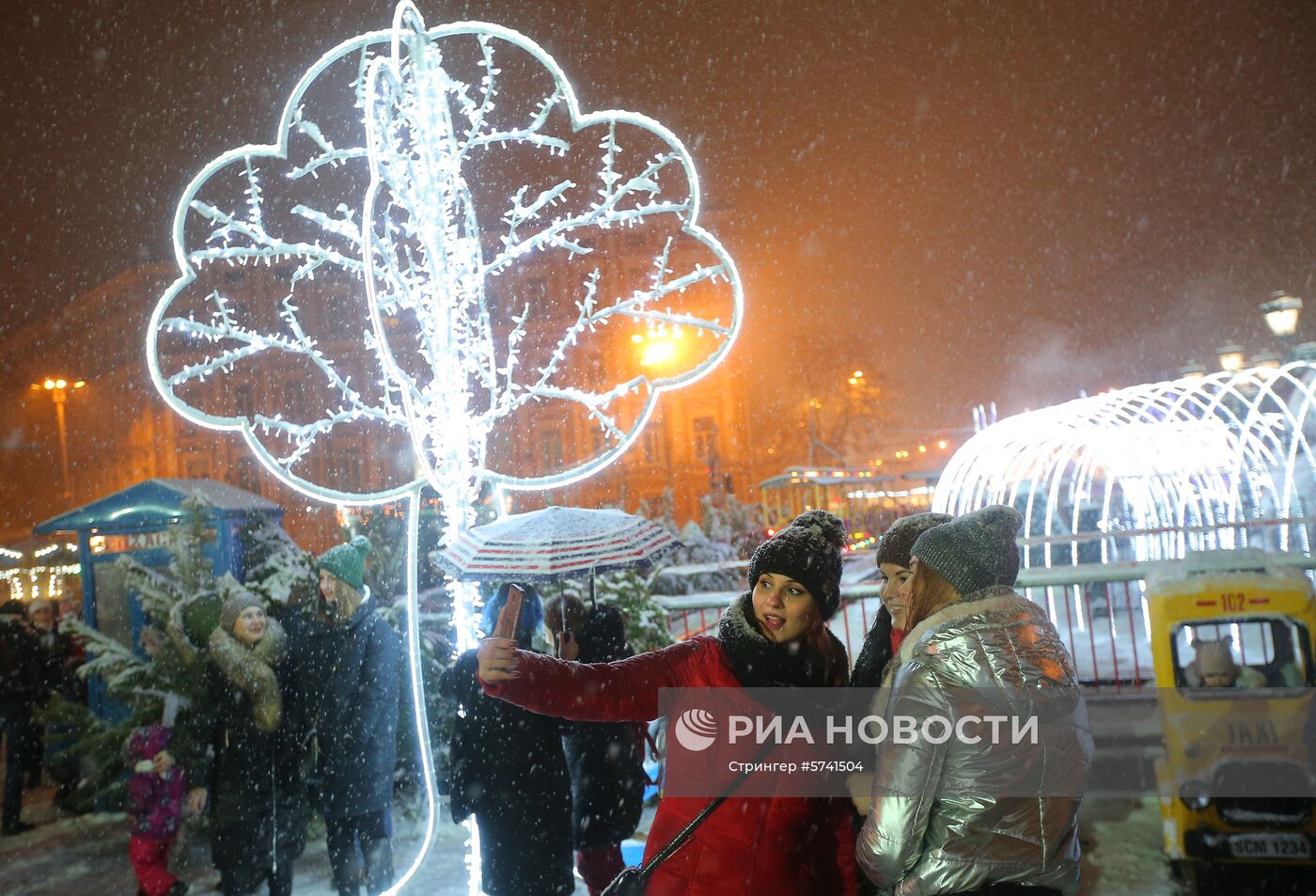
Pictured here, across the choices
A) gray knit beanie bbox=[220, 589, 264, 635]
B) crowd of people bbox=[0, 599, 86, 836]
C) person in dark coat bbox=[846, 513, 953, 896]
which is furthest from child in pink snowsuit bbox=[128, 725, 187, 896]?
person in dark coat bbox=[846, 513, 953, 896]

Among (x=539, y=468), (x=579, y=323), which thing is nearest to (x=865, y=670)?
(x=579, y=323)

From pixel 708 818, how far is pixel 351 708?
2.73 meters

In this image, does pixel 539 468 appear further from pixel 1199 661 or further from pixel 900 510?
pixel 1199 661

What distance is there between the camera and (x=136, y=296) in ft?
168

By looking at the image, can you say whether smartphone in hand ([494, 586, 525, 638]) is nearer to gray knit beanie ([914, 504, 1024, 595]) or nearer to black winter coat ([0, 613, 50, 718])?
gray knit beanie ([914, 504, 1024, 595])

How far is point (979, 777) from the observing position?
2.45 meters

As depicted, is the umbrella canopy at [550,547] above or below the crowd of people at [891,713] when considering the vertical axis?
above

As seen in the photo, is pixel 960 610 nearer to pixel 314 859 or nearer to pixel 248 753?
pixel 248 753

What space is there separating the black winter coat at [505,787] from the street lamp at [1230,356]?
584 inches

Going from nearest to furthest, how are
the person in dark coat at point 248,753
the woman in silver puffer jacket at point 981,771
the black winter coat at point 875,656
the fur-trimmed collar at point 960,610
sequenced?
1. the woman in silver puffer jacket at point 981,771
2. the fur-trimmed collar at point 960,610
3. the black winter coat at point 875,656
4. the person in dark coat at point 248,753

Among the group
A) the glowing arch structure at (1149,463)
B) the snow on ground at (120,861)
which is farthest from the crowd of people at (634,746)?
the glowing arch structure at (1149,463)

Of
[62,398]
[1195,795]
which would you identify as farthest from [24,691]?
[62,398]

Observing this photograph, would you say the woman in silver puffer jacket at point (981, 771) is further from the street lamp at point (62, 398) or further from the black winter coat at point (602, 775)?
the street lamp at point (62, 398)

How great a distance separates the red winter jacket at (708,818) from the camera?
2701 millimetres
